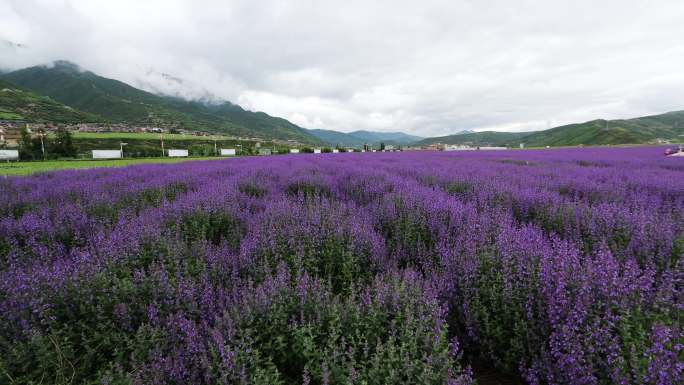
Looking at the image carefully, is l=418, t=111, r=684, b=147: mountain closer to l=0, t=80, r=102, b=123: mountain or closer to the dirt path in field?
the dirt path in field

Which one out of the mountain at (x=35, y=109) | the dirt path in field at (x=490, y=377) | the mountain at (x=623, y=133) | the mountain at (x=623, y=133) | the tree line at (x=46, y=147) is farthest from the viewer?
the mountain at (x=35, y=109)

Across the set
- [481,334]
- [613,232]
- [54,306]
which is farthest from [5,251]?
[613,232]

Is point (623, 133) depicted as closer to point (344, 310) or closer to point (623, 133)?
point (623, 133)

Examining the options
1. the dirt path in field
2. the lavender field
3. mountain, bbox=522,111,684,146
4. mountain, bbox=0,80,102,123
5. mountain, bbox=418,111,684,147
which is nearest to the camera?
the lavender field

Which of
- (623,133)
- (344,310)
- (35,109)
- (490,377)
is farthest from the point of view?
(35,109)

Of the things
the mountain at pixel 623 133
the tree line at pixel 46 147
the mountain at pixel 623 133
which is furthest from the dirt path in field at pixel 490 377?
the mountain at pixel 623 133

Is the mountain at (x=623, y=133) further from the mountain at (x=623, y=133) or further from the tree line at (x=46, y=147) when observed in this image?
the tree line at (x=46, y=147)

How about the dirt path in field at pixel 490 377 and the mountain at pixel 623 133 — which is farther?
the mountain at pixel 623 133

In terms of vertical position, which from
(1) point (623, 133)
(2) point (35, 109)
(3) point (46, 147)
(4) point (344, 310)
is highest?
(2) point (35, 109)

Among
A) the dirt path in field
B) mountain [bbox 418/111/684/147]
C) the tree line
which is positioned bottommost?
the dirt path in field

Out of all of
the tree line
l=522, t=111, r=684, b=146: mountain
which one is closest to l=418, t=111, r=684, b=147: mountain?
l=522, t=111, r=684, b=146: mountain

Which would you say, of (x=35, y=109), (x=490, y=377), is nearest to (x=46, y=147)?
(x=490, y=377)

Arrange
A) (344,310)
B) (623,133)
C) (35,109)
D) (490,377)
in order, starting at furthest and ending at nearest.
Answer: (35,109)
(623,133)
(490,377)
(344,310)

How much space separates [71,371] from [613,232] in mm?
5070
